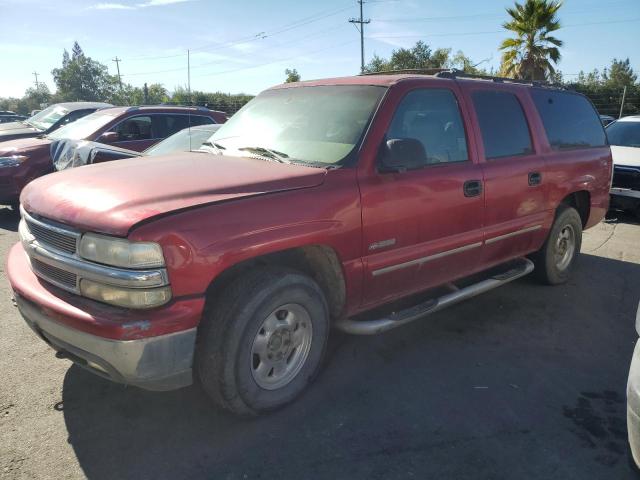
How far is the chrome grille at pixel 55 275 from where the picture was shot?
8.41 feet

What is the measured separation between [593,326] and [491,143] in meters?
1.79

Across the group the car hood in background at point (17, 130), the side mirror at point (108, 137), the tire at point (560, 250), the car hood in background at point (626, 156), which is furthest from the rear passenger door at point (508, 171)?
the car hood in background at point (17, 130)

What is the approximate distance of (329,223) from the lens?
2930 millimetres

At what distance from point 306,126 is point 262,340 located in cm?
152

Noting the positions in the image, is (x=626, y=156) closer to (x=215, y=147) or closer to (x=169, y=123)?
(x=215, y=147)

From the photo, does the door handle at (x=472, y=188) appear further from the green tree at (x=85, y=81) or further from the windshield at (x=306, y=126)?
the green tree at (x=85, y=81)

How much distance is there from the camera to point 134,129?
27.0 feet

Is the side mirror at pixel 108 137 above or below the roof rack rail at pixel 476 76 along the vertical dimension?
below

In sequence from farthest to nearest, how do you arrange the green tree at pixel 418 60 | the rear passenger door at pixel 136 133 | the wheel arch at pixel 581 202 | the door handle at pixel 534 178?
→ the green tree at pixel 418 60
the rear passenger door at pixel 136 133
the wheel arch at pixel 581 202
the door handle at pixel 534 178

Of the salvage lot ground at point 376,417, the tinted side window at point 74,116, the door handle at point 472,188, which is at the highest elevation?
the tinted side window at point 74,116

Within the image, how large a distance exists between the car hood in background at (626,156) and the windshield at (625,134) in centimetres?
34

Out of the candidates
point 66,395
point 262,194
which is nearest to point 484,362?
point 262,194

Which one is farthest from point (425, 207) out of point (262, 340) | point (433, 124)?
point (262, 340)

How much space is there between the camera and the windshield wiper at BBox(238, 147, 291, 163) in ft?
10.8
